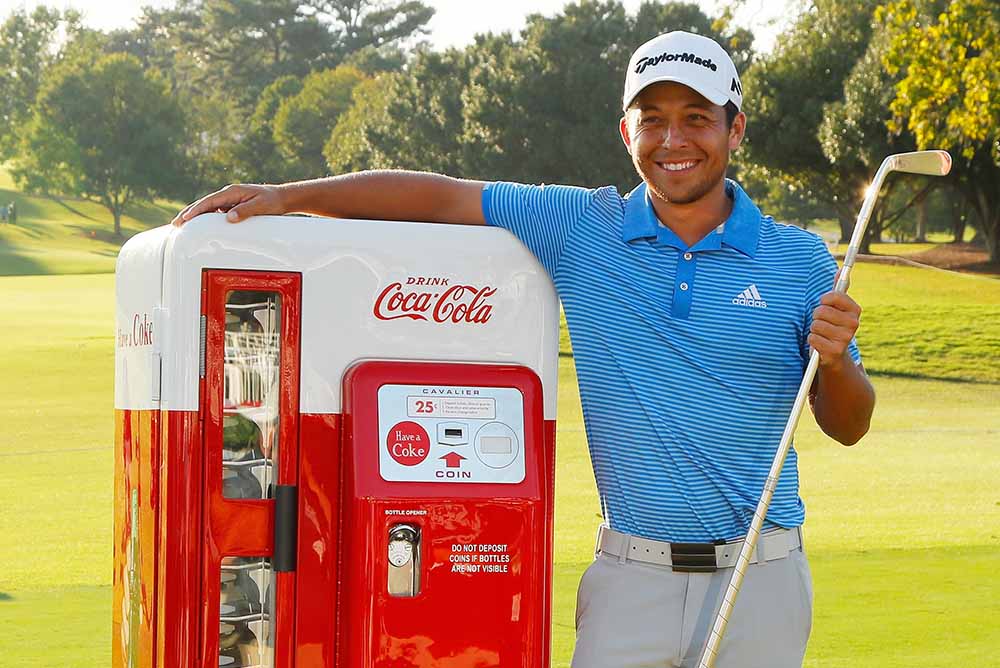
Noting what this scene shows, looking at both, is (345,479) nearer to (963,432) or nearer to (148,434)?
(148,434)

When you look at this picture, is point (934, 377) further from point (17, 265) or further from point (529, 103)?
point (529, 103)

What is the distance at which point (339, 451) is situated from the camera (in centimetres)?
352

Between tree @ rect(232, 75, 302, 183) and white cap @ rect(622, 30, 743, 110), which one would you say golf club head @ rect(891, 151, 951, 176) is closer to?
white cap @ rect(622, 30, 743, 110)

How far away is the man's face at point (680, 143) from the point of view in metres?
3.55

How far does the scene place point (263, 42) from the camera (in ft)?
286

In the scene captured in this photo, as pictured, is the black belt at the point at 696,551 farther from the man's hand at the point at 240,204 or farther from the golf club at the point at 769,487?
the man's hand at the point at 240,204

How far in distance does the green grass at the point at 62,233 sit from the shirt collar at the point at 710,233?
46772 millimetres

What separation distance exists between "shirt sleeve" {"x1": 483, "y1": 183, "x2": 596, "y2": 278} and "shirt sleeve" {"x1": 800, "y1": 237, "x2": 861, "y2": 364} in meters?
0.55

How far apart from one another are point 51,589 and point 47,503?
18.0ft

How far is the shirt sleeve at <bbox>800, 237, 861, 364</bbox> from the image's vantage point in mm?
3529

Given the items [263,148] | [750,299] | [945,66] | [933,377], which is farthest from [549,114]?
[750,299]

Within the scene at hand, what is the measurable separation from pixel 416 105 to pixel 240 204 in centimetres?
6155

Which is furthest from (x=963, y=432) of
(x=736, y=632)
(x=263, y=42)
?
(x=263, y=42)

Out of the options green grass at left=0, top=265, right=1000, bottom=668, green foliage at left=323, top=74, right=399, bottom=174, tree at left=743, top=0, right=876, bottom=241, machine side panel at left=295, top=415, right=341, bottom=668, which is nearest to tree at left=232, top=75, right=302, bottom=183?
green foliage at left=323, top=74, right=399, bottom=174
